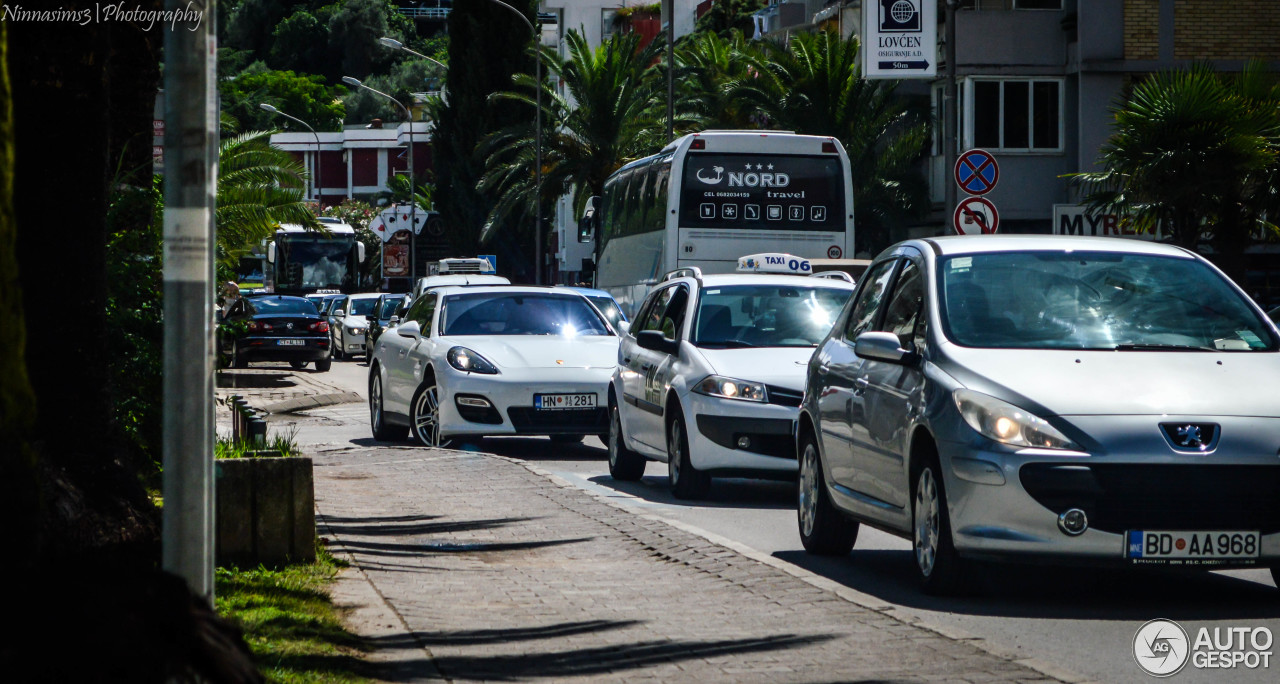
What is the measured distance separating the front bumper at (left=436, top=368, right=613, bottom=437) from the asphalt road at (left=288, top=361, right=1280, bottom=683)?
346 centimetres

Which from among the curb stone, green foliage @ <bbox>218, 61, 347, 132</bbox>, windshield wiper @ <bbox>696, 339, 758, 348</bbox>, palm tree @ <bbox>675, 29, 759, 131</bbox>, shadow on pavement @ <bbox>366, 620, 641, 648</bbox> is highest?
green foliage @ <bbox>218, 61, 347, 132</bbox>

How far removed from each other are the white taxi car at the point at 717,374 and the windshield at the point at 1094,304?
3.67 m

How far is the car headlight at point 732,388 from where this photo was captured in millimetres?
12266

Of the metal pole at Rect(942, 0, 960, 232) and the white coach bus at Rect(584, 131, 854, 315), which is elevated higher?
the metal pole at Rect(942, 0, 960, 232)

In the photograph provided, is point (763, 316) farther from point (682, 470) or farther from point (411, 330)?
point (411, 330)

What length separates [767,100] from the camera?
41844 mm

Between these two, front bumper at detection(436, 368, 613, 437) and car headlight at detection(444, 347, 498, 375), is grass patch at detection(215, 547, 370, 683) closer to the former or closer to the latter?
front bumper at detection(436, 368, 613, 437)

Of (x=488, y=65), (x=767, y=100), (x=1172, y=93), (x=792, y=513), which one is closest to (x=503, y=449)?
(x=792, y=513)

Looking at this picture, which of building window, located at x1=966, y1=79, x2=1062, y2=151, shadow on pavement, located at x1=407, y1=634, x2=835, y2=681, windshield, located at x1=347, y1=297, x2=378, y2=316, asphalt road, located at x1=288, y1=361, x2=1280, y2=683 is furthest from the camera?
windshield, located at x1=347, y1=297, x2=378, y2=316

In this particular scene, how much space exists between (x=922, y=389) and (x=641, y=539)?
239 centimetres

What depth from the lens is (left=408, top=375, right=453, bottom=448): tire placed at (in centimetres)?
1652

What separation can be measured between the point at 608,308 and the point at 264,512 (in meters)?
10.5

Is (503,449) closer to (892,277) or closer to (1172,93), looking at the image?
(892,277)

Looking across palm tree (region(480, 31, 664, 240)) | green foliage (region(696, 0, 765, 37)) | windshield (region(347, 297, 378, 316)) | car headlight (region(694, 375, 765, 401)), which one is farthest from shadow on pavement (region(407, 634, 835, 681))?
green foliage (region(696, 0, 765, 37))
